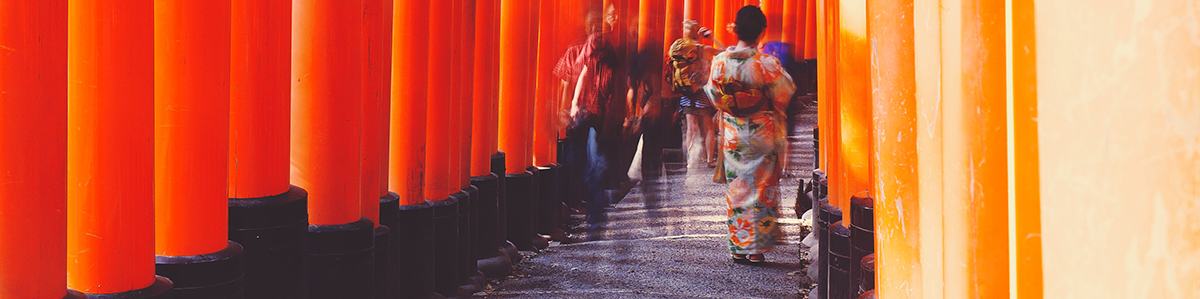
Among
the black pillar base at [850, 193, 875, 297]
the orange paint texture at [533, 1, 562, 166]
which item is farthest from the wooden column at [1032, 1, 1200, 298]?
the orange paint texture at [533, 1, 562, 166]

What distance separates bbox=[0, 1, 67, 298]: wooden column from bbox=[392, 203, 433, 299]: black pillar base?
2384 mm

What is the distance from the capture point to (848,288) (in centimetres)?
361

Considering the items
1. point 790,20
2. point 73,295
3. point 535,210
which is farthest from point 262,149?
point 790,20

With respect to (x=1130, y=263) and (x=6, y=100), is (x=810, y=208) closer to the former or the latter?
(x=6, y=100)

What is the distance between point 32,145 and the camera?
1.84 m

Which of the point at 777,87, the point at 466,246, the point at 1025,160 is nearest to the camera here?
the point at 1025,160

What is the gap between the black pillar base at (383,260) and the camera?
3871 mm

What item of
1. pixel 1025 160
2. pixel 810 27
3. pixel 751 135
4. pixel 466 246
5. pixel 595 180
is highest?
pixel 810 27

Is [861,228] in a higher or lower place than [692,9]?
lower

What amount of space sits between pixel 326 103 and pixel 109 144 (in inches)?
47.7

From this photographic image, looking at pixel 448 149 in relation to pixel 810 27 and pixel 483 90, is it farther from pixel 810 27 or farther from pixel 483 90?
pixel 810 27

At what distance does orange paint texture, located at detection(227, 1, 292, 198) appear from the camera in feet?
9.36

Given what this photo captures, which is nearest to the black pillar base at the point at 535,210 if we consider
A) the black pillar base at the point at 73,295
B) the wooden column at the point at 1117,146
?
the black pillar base at the point at 73,295

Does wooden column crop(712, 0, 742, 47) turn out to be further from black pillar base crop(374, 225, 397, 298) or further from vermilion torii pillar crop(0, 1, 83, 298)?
vermilion torii pillar crop(0, 1, 83, 298)
